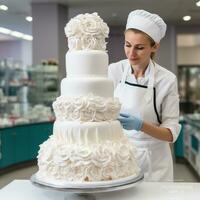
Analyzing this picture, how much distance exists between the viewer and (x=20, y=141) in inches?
278

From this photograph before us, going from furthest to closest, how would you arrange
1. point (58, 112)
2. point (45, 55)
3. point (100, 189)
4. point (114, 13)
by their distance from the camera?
point (114, 13) → point (45, 55) → point (58, 112) → point (100, 189)

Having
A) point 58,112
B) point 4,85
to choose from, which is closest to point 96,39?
point 58,112

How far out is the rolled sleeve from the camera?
2.24 m

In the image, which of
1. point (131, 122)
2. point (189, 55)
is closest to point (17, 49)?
point (189, 55)

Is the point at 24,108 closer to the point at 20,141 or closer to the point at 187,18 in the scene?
the point at 20,141

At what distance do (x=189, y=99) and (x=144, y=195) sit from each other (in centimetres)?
1150

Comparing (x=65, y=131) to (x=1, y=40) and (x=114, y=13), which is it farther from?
(x=1, y=40)

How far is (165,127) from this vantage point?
7.32 feet

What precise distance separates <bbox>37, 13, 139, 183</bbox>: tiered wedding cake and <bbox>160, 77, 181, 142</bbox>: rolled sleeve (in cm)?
50

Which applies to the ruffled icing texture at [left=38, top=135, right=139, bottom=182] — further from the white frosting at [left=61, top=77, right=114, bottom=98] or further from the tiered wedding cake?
the white frosting at [left=61, top=77, right=114, bottom=98]

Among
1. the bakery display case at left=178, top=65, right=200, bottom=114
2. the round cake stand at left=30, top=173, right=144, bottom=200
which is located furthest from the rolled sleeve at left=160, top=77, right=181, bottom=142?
the bakery display case at left=178, top=65, right=200, bottom=114

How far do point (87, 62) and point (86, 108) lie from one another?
0.22m

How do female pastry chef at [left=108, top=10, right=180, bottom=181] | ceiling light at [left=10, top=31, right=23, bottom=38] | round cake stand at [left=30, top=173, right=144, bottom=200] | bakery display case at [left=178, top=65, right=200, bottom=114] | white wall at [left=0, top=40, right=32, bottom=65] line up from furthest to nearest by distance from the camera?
white wall at [left=0, top=40, right=32, bottom=65], ceiling light at [left=10, top=31, right=23, bottom=38], bakery display case at [left=178, top=65, right=200, bottom=114], female pastry chef at [left=108, top=10, right=180, bottom=181], round cake stand at [left=30, top=173, right=144, bottom=200]

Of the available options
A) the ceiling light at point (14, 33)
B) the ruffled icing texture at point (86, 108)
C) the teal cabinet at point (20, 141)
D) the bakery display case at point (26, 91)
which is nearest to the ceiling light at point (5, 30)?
the ceiling light at point (14, 33)
